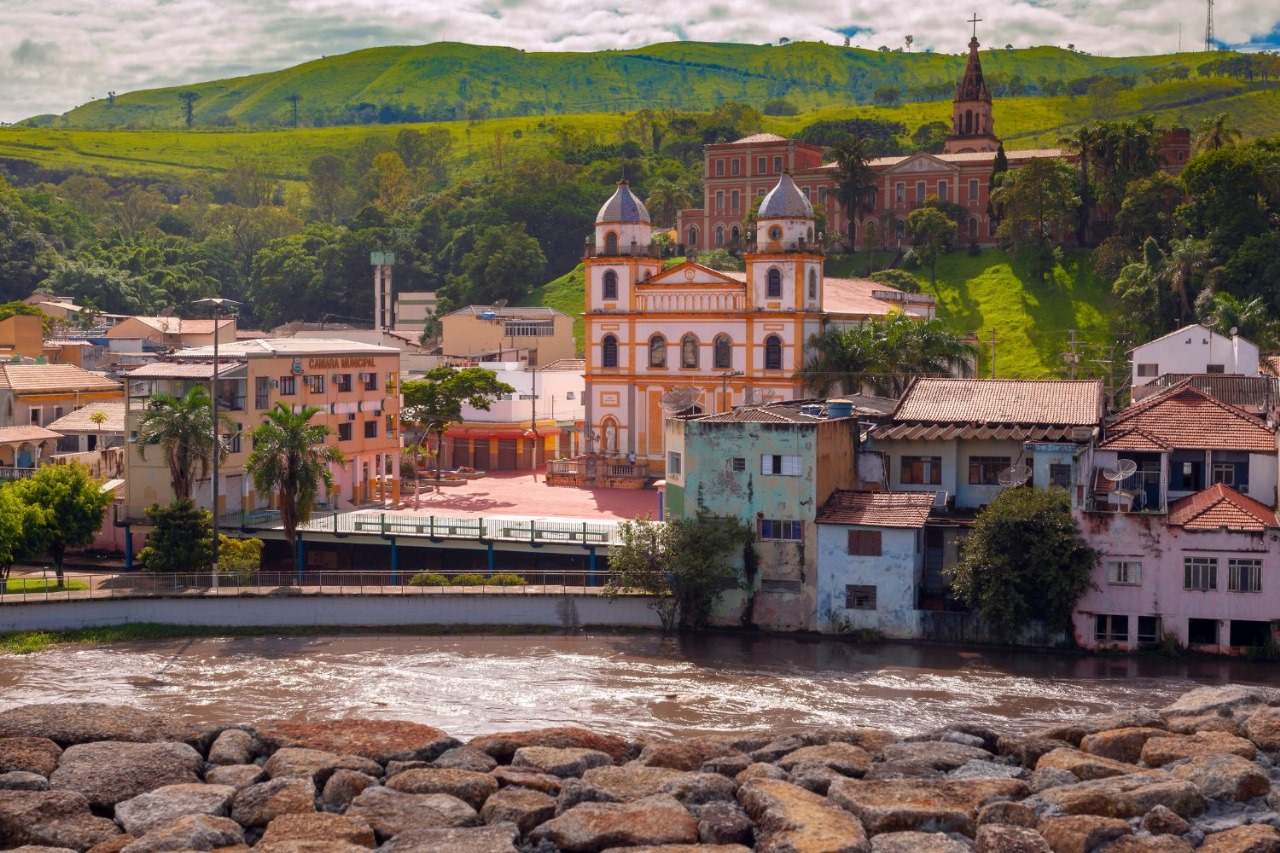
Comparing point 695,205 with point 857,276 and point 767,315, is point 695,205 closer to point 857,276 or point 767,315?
point 857,276

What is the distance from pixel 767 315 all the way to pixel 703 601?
92.4 feet

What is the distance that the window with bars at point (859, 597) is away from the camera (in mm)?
42938

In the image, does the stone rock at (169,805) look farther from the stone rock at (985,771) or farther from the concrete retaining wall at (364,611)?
the concrete retaining wall at (364,611)

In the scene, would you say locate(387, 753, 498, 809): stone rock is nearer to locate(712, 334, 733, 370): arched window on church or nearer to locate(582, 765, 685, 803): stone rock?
locate(582, 765, 685, 803): stone rock

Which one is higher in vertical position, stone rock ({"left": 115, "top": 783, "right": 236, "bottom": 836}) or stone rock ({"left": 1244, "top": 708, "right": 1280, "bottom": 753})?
stone rock ({"left": 1244, "top": 708, "right": 1280, "bottom": 753})

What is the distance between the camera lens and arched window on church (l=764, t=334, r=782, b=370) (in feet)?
230

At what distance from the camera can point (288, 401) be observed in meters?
Result: 56.3

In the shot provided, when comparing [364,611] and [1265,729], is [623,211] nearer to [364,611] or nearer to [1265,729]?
[364,611]

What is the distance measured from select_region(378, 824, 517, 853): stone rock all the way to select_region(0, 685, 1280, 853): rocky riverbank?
5 centimetres

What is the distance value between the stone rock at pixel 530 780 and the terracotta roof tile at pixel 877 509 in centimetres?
1590

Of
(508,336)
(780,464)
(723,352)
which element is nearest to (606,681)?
(780,464)

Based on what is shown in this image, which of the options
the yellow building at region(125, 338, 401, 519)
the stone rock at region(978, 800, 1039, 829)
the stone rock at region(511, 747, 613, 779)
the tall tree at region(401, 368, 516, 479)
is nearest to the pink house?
the stone rock at region(978, 800, 1039, 829)

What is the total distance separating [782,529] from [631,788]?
53.4ft

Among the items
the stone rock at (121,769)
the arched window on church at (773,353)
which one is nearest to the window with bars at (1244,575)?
the stone rock at (121,769)
